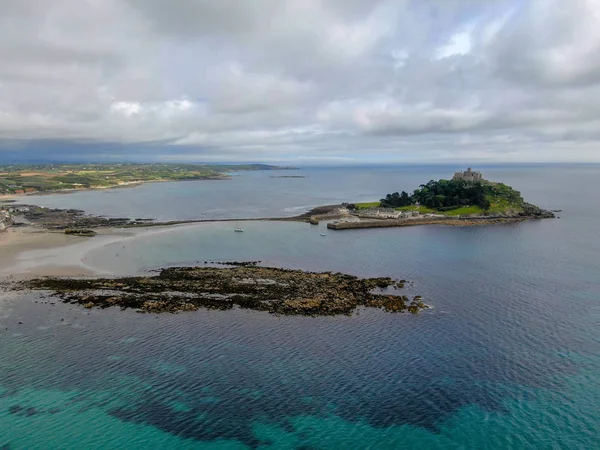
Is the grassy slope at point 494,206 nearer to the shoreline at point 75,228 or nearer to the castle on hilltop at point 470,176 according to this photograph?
the shoreline at point 75,228

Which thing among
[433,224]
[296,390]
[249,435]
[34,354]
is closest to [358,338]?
[296,390]

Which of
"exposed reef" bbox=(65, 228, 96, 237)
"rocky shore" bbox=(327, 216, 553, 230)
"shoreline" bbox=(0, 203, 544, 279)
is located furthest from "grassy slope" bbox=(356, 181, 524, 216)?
"exposed reef" bbox=(65, 228, 96, 237)

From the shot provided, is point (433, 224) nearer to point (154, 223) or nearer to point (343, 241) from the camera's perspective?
point (343, 241)

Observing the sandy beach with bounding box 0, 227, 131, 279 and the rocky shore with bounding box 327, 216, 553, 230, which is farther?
the rocky shore with bounding box 327, 216, 553, 230

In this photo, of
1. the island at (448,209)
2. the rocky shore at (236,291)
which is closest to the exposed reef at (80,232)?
the rocky shore at (236,291)

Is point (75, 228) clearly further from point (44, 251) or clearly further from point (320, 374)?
point (320, 374)

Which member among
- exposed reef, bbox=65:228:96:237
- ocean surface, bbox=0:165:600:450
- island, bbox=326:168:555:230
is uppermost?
island, bbox=326:168:555:230

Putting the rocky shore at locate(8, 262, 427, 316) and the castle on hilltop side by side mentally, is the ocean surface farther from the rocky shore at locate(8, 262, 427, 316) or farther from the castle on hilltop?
the castle on hilltop

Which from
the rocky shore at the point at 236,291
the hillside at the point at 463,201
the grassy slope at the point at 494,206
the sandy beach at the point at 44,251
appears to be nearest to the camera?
the rocky shore at the point at 236,291
